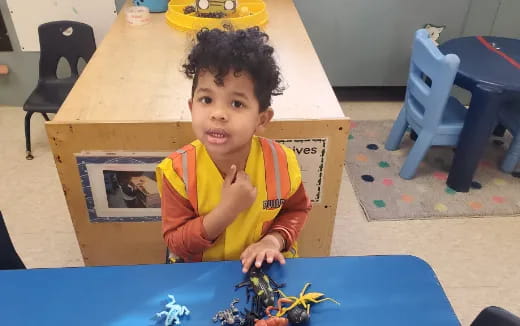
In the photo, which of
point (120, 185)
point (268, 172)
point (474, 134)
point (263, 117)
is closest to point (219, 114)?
point (263, 117)

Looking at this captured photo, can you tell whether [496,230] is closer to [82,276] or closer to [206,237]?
[206,237]

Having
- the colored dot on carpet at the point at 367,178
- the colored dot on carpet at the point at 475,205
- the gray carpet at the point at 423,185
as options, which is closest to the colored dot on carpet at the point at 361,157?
the gray carpet at the point at 423,185

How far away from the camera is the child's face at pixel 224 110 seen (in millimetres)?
853

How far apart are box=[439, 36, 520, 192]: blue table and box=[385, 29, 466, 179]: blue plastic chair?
9 cm

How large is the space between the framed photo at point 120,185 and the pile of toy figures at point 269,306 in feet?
2.19

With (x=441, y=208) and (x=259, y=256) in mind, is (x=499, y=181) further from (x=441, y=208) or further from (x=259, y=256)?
(x=259, y=256)

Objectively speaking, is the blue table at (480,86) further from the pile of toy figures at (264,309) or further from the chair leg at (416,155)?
the pile of toy figures at (264,309)

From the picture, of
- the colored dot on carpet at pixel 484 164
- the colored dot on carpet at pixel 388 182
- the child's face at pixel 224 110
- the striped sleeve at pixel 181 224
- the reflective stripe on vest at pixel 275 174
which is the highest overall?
the child's face at pixel 224 110

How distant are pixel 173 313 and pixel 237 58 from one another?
483mm

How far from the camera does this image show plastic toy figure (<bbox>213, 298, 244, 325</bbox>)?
0.79 meters

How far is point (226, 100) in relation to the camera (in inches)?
34.0

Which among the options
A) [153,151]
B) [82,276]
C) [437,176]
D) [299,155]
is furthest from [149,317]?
[437,176]

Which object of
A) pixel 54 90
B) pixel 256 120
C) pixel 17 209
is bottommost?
pixel 17 209

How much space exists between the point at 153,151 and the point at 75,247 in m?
0.84
